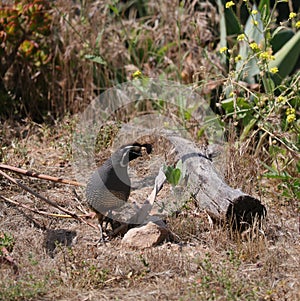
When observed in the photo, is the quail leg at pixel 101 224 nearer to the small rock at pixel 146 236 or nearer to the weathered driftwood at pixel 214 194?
the small rock at pixel 146 236

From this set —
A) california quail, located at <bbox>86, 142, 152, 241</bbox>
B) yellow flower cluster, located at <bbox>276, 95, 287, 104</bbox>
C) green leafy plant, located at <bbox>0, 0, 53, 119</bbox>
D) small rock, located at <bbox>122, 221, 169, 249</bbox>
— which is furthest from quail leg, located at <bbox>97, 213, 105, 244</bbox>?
green leafy plant, located at <bbox>0, 0, 53, 119</bbox>

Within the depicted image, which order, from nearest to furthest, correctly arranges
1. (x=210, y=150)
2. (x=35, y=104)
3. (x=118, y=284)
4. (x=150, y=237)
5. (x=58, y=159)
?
(x=118, y=284), (x=150, y=237), (x=210, y=150), (x=58, y=159), (x=35, y=104)

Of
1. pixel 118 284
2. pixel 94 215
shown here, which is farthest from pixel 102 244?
pixel 118 284

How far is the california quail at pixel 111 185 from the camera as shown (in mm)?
3988

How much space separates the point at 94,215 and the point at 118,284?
29.9 inches

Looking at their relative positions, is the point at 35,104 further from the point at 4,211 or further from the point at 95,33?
the point at 4,211

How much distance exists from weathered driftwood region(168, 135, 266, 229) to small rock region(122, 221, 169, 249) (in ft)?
1.21

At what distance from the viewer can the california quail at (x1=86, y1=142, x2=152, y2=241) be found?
3.99m

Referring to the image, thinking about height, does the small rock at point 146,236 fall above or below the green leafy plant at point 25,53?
below

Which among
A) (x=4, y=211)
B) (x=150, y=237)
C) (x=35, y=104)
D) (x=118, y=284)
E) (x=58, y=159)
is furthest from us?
(x=35, y=104)

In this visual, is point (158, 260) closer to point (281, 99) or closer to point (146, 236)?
point (146, 236)

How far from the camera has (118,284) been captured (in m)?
3.50

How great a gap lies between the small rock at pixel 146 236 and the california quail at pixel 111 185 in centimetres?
21

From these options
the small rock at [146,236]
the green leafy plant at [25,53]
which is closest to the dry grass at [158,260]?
the small rock at [146,236]
